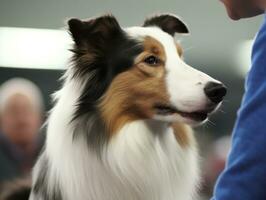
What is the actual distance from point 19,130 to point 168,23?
63cm

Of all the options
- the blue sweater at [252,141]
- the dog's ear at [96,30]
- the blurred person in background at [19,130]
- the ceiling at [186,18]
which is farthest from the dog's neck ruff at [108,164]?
the blue sweater at [252,141]

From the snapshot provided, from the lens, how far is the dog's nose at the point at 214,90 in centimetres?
106

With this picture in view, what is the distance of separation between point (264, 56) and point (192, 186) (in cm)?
75

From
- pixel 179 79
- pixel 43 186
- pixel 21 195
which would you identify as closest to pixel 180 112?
pixel 179 79

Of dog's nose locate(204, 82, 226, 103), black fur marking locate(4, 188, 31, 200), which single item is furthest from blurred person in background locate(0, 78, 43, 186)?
dog's nose locate(204, 82, 226, 103)

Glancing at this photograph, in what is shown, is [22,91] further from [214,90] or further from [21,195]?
[214,90]

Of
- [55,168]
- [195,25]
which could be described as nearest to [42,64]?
[195,25]

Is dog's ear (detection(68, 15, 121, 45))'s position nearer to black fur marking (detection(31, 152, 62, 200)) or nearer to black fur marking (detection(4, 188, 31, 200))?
black fur marking (detection(31, 152, 62, 200))

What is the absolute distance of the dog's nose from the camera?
1060 millimetres

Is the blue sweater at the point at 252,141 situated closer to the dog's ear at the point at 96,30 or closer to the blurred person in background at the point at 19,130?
the dog's ear at the point at 96,30

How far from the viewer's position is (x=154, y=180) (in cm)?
120

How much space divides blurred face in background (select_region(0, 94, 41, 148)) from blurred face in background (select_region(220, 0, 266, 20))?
85cm

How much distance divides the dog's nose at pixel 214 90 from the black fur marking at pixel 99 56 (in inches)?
8.2

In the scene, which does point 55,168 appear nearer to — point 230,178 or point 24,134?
point 24,134
